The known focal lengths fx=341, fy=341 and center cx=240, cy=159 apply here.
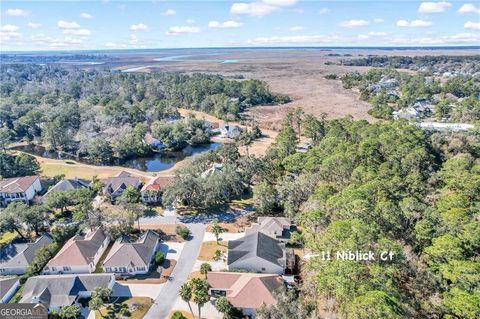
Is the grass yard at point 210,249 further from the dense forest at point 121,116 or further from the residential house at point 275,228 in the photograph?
the dense forest at point 121,116

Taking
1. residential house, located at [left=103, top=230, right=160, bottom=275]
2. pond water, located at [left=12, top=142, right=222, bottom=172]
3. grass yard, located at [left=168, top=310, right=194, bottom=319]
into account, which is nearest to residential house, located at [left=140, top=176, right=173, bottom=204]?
residential house, located at [left=103, top=230, right=160, bottom=275]

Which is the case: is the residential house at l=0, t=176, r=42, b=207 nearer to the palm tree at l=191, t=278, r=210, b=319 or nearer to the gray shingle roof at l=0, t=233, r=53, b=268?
the gray shingle roof at l=0, t=233, r=53, b=268

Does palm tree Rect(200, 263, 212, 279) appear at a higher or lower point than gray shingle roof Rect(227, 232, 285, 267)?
lower

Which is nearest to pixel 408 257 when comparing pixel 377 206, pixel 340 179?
pixel 377 206

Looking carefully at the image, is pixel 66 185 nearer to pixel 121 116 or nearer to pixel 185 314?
pixel 185 314

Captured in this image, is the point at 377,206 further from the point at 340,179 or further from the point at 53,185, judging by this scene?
the point at 53,185

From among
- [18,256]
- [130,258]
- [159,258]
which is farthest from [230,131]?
[18,256]
